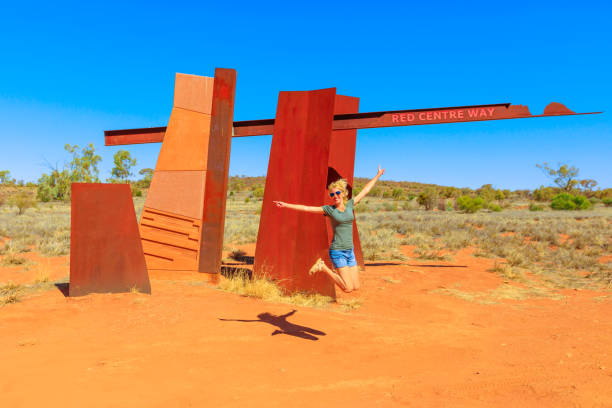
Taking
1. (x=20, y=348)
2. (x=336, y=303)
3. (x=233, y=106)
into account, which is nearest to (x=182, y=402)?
(x=20, y=348)

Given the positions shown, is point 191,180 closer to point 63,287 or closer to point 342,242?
point 63,287

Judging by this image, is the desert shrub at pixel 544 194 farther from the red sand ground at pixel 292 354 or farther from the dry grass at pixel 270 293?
the dry grass at pixel 270 293

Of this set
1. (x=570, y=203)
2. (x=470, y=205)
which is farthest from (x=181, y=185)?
(x=570, y=203)

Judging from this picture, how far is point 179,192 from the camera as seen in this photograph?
860 cm

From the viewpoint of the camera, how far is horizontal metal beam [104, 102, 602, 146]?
25.0 ft

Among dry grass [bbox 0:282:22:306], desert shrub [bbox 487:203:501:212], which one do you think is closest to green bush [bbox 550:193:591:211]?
desert shrub [bbox 487:203:501:212]

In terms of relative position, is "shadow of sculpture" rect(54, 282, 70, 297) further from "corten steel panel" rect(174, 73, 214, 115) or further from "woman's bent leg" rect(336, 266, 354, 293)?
"woman's bent leg" rect(336, 266, 354, 293)

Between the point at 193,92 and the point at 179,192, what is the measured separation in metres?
2.12

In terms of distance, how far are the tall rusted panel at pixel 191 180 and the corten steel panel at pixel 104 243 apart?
133 centimetres

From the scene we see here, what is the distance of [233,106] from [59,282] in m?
4.77

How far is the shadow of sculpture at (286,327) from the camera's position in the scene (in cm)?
527

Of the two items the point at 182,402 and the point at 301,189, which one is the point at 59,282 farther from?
the point at 182,402

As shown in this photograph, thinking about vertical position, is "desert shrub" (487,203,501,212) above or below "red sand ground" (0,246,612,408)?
above

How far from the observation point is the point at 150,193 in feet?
28.5
